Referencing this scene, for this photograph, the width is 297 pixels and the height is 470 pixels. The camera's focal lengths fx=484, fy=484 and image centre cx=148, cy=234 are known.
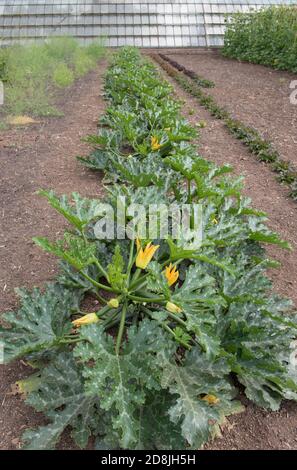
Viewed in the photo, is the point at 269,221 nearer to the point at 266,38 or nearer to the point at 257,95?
the point at 257,95

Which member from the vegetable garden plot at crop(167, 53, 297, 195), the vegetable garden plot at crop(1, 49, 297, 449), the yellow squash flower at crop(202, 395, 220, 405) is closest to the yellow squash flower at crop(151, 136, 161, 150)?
the vegetable garden plot at crop(167, 53, 297, 195)

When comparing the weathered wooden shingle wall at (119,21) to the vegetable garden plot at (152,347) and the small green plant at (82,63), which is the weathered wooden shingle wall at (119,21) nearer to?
the small green plant at (82,63)

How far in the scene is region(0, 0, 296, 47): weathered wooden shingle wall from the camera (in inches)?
671

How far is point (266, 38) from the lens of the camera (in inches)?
529

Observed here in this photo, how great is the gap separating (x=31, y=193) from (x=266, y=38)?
10975mm

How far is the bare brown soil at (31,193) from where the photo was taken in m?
2.48

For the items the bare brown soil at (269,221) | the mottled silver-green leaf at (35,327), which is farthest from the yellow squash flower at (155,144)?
the mottled silver-green leaf at (35,327)

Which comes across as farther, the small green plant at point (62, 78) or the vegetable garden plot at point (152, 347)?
the small green plant at point (62, 78)

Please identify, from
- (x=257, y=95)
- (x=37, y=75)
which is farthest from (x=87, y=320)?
(x=37, y=75)

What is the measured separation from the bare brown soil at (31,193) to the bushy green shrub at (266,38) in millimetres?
5940

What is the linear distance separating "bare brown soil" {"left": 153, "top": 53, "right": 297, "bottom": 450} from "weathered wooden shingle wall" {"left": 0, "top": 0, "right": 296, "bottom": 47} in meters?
7.39

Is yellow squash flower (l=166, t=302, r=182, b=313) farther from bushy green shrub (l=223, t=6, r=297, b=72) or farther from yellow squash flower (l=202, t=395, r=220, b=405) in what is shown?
bushy green shrub (l=223, t=6, r=297, b=72)

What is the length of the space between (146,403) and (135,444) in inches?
8.5

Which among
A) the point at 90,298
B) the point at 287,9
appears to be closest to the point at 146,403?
the point at 90,298
